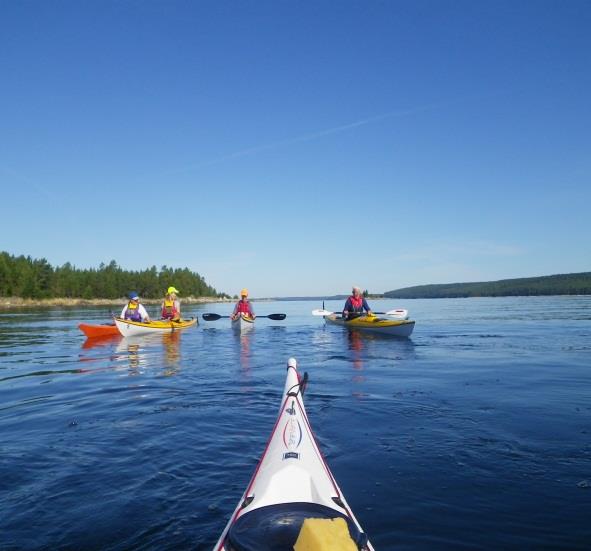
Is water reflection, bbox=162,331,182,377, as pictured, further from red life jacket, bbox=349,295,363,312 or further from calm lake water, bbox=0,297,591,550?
red life jacket, bbox=349,295,363,312

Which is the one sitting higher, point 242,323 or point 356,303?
point 356,303

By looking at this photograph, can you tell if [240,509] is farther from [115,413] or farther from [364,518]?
[115,413]

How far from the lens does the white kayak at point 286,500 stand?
3025mm

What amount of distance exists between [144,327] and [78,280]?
8567 centimetres

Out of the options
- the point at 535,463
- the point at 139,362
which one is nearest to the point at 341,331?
the point at 139,362

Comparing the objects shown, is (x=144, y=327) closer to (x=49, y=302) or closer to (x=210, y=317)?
(x=210, y=317)

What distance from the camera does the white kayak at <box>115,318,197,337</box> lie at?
71.0 feet

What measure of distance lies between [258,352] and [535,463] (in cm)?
1248

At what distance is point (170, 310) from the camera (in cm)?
2647

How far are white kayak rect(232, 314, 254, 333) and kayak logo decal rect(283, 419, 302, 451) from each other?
2086 centimetres

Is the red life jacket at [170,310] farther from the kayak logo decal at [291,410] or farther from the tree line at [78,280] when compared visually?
the tree line at [78,280]

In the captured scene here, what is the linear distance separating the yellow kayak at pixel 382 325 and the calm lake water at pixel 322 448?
665cm

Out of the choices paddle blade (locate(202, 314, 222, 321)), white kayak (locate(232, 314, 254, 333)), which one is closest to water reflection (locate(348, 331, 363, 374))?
white kayak (locate(232, 314, 254, 333))

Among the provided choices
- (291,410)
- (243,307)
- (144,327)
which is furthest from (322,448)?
(243,307)
